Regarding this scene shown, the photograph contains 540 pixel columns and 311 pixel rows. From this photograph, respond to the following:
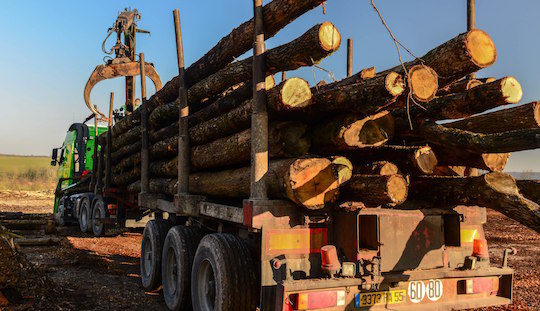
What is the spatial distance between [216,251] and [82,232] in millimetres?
10903

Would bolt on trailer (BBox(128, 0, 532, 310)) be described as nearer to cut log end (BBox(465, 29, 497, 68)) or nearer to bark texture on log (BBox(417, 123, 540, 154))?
cut log end (BBox(465, 29, 497, 68))

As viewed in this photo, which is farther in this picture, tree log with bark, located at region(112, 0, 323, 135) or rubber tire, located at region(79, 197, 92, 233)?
rubber tire, located at region(79, 197, 92, 233)

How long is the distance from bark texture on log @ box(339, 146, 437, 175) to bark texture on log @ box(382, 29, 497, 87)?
2.50 ft

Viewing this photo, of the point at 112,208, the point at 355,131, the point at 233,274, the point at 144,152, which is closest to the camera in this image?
the point at 355,131

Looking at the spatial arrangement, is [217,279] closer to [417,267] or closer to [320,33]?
[417,267]

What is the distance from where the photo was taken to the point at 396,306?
12.9ft

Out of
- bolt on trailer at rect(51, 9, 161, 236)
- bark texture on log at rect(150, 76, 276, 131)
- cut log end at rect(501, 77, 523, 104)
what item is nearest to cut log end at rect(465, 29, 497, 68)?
cut log end at rect(501, 77, 523, 104)

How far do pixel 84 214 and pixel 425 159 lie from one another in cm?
1195

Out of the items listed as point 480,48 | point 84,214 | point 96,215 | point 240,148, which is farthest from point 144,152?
point 84,214

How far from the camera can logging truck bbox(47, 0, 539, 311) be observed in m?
3.56

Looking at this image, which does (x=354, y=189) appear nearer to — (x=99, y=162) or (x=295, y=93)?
(x=295, y=93)

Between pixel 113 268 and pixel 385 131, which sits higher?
pixel 385 131

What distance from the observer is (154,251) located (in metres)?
6.36

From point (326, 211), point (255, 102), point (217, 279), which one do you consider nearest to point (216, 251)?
point (217, 279)
